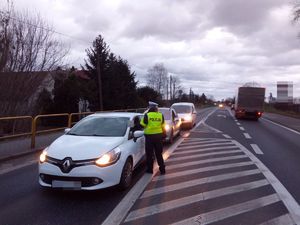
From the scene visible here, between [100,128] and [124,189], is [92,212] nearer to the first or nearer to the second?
[124,189]

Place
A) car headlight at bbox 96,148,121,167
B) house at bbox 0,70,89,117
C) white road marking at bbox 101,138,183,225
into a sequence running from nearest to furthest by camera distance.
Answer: white road marking at bbox 101,138,183,225 < car headlight at bbox 96,148,121,167 < house at bbox 0,70,89,117

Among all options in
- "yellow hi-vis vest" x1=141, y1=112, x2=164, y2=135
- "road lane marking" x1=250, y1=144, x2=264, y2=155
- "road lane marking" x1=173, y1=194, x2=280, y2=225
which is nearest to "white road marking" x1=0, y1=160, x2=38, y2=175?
"yellow hi-vis vest" x1=141, y1=112, x2=164, y2=135

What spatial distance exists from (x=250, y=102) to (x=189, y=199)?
107ft

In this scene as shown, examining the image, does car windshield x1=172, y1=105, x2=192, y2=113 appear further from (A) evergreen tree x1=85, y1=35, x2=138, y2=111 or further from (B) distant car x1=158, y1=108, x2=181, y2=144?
(A) evergreen tree x1=85, y1=35, x2=138, y2=111

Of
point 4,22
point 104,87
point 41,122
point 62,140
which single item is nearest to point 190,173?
point 62,140

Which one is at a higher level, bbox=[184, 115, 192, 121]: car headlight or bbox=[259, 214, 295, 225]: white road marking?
bbox=[184, 115, 192, 121]: car headlight

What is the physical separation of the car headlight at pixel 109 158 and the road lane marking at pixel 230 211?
1975mm

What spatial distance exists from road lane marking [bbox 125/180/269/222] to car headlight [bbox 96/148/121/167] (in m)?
1.18

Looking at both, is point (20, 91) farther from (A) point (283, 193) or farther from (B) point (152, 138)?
(A) point (283, 193)

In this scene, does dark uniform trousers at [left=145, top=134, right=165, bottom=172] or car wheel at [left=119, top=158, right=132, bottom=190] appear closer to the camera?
car wheel at [left=119, top=158, right=132, bottom=190]

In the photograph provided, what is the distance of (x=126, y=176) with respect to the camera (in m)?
7.93

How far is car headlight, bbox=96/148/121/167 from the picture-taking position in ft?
23.8

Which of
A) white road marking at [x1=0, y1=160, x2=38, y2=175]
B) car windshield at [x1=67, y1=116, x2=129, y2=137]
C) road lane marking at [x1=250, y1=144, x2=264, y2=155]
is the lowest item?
road lane marking at [x1=250, y1=144, x2=264, y2=155]

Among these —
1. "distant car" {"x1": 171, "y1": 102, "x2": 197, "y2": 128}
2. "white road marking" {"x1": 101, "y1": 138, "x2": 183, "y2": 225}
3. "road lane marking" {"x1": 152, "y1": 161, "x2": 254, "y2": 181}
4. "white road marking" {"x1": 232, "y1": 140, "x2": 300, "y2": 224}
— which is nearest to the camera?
"white road marking" {"x1": 101, "y1": 138, "x2": 183, "y2": 225}
